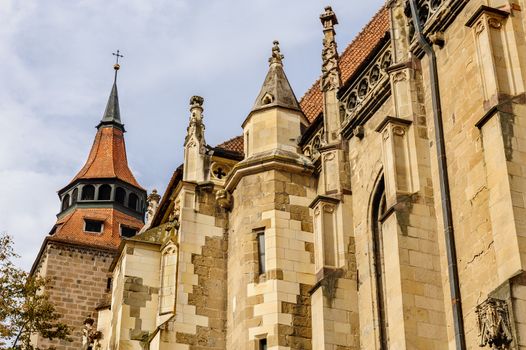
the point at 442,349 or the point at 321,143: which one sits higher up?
the point at 321,143

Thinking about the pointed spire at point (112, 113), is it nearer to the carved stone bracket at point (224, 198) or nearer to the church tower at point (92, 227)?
the church tower at point (92, 227)

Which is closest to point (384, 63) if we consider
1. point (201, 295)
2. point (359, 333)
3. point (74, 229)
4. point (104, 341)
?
point (359, 333)

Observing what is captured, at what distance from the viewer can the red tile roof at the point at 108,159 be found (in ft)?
146

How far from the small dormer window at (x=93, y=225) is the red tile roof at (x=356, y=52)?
19.8 meters

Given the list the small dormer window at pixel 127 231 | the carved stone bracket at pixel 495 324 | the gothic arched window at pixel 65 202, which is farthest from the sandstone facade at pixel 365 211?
the gothic arched window at pixel 65 202

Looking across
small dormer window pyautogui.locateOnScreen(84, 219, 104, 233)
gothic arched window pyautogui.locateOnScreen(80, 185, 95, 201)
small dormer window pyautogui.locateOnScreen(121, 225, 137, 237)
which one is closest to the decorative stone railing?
small dormer window pyautogui.locateOnScreen(84, 219, 104, 233)

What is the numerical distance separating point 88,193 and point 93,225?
2.28 metres

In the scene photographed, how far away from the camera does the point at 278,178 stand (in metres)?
18.9

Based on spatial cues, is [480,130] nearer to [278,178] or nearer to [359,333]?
[359,333]

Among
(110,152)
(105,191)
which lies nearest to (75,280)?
(105,191)

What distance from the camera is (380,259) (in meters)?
15.7

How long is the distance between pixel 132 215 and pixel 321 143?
1040 inches

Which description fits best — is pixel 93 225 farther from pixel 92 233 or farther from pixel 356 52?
pixel 356 52

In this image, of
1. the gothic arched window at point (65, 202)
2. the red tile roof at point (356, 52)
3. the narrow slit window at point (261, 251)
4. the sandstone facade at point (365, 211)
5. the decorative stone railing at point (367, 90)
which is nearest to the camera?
the sandstone facade at point (365, 211)
